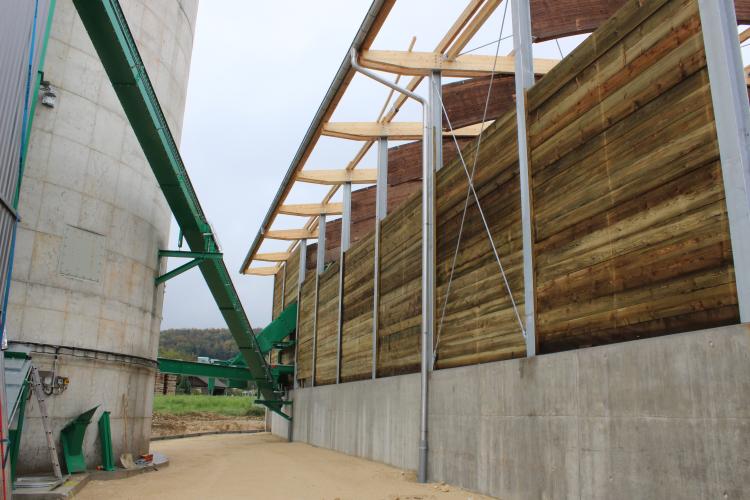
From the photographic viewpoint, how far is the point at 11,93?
7.79 m

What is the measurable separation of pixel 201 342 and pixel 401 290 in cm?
13224

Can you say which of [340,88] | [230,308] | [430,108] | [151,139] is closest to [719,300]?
[430,108]

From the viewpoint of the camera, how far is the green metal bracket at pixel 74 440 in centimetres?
1127

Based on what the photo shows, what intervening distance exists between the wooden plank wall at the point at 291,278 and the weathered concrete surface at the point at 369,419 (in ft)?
20.6

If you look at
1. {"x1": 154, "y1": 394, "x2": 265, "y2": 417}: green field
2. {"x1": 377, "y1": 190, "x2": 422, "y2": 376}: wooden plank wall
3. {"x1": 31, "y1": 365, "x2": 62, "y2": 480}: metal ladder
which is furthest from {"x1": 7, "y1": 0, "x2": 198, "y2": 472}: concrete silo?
{"x1": 154, "y1": 394, "x2": 265, "y2": 417}: green field

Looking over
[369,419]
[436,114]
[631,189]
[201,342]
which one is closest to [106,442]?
[369,419]

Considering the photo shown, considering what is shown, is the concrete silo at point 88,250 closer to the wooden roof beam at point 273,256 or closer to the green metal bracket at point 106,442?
the green metal bracket at point 106,442

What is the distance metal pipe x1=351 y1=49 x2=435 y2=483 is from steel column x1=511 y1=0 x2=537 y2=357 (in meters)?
3.16

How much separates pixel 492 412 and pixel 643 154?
4287 millimetres

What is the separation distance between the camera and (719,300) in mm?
5562

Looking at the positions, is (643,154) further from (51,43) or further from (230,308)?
(230,308)

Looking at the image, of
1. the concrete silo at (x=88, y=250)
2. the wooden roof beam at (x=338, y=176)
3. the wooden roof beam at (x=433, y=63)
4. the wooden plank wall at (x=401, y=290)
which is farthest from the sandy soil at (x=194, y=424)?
the wooden roof beam at (x=433, y=63)

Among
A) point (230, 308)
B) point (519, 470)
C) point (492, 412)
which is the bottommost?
point (519, 470)

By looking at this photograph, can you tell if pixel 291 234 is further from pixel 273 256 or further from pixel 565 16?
pixel 565 16
